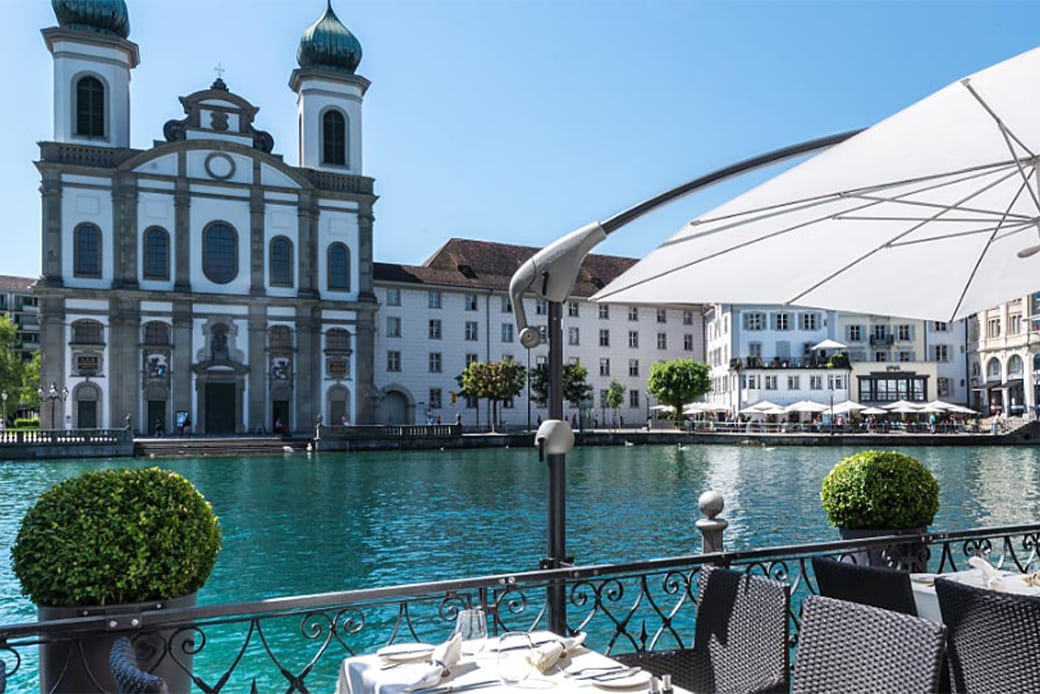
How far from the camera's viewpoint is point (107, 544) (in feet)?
13.4

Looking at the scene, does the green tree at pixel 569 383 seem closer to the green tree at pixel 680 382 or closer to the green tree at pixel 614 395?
the green tree at pixel 614 395

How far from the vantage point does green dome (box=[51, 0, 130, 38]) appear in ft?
160

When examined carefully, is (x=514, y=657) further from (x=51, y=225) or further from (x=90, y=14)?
(x=90, y=14)

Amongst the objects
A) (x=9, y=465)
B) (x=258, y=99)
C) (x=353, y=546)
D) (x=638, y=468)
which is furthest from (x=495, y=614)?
(x=258, y=99)

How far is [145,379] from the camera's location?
158 ft

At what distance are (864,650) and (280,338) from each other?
167ft

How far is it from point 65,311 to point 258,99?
16.7 m

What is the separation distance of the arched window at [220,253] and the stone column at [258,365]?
93.7 inches

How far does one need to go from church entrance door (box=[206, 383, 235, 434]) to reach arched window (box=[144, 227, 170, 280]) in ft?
21.9

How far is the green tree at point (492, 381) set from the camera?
54500 millimetres

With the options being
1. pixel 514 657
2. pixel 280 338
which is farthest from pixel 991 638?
pixel 280 338

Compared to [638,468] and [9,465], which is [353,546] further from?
[9,465]

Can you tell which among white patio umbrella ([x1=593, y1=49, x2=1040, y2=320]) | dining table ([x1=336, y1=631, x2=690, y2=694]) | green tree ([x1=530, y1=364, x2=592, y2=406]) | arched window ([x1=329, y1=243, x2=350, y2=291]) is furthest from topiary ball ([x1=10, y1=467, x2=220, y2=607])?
green tree ([x1=530, y1=364, x2=592, y2=406])

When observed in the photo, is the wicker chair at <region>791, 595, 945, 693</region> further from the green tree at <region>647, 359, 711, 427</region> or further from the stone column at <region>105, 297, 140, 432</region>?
the green tree at <region>647, 359, 711, 427</region>
